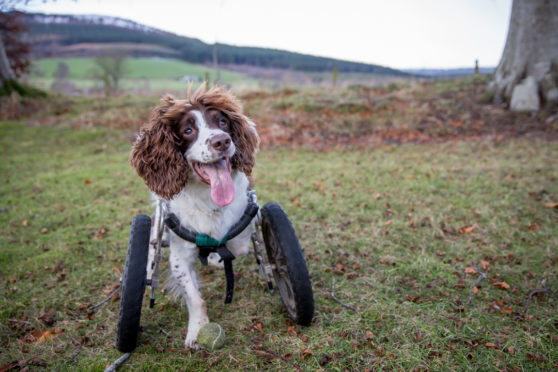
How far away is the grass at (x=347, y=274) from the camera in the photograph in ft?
8.73

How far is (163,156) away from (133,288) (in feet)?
3.31

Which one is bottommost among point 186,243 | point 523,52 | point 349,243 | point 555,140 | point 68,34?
point 349,243

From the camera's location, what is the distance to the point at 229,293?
9.73 ft

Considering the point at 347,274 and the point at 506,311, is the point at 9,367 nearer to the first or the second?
the point at 347,274

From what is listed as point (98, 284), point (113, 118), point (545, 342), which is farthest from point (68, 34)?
point (545, 342)

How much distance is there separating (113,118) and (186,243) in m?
12.3

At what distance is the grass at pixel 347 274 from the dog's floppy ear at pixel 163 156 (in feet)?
4.14

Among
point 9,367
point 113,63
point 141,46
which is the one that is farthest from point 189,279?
point 141,46

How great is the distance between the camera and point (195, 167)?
2773 mm

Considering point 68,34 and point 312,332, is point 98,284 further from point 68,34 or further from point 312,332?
point 68,34

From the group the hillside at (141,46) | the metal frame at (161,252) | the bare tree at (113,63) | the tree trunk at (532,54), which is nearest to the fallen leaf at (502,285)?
the metal frame at (161,252)

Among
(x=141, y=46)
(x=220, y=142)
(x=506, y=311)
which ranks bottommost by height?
(x=506, y=311)

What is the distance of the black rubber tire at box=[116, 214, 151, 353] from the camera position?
7.92ft

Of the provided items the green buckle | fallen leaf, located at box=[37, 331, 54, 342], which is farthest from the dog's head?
fallen leaf, located at box=[37, 331, 54, 342]
